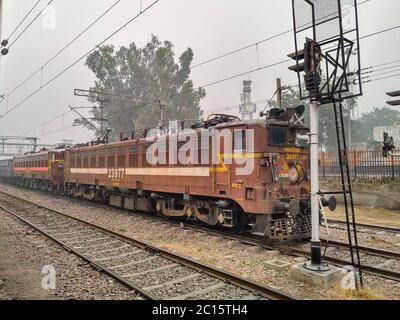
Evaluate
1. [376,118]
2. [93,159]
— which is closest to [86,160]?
[93,159]

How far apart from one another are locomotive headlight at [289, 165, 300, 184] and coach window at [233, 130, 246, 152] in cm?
146

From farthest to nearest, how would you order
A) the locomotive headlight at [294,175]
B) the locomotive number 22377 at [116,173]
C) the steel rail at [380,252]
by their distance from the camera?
1. the locomotive number 22377 at [116,173]
2. the locomotive headlight at [294,175]
3. the steel rail at [380,252]

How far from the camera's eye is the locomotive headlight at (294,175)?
966 cm

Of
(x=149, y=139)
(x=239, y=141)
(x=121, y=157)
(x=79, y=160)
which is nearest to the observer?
(x=239, y=141)

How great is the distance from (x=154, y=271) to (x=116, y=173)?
986 centimetres

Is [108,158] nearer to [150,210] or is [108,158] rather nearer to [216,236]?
[150,210]

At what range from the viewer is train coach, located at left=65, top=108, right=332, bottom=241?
29.7 ft

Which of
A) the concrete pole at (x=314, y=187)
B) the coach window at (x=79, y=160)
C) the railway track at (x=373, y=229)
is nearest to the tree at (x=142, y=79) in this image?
the coach window at (x=79, y=160)

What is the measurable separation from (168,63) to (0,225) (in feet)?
134

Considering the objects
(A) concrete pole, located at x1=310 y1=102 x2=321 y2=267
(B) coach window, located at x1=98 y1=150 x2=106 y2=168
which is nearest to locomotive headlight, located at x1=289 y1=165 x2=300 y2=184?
(A) concrete pole, located at x1=310 y1=102 x2=321 y2=267

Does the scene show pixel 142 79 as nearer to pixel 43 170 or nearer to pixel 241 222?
pixel 43 170

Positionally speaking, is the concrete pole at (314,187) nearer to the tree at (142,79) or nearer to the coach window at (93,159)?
the coach window at (93,159)

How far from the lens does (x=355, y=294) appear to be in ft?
18.9

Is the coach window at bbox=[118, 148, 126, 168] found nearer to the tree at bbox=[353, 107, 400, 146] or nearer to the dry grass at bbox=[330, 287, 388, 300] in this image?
the dry grass at bbox=[330, 287, 388, 300]
